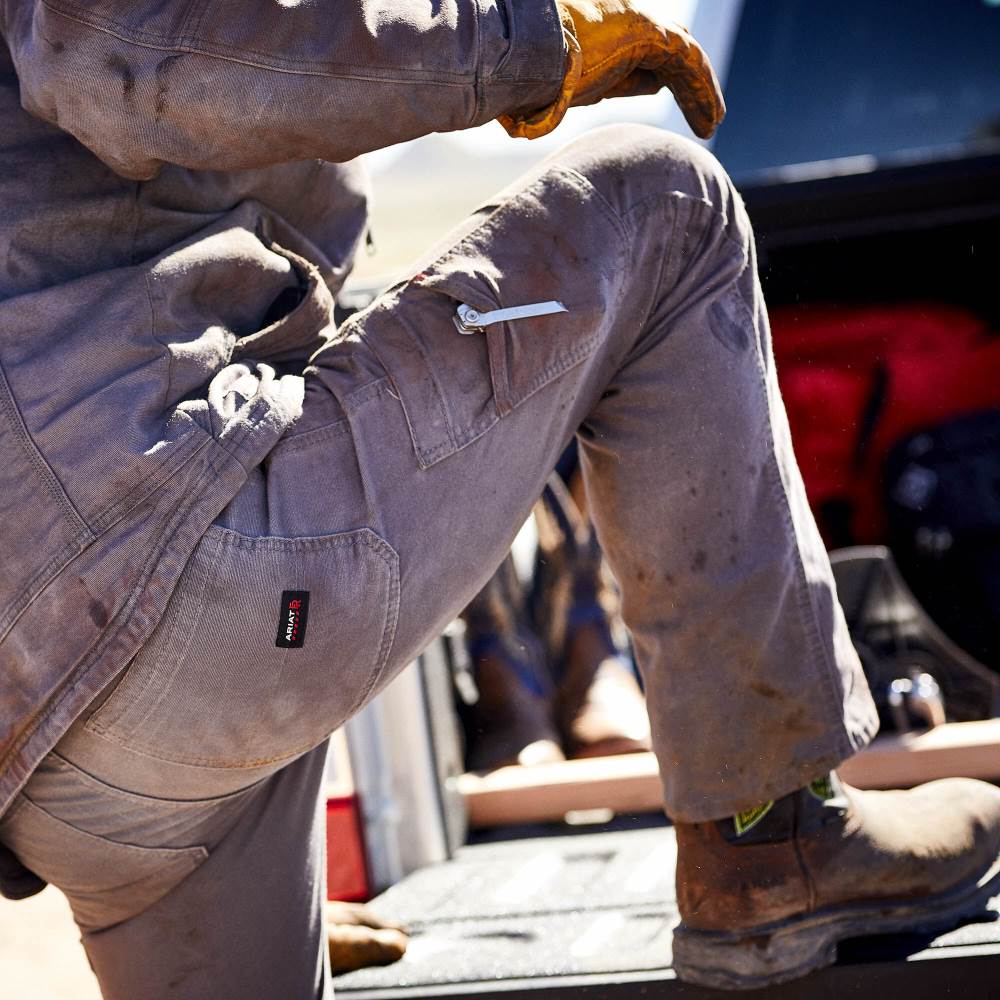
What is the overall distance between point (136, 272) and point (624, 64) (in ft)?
1.65

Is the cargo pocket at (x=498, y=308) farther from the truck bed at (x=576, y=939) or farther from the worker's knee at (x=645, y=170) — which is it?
the truck bed at (x=576, y=939)

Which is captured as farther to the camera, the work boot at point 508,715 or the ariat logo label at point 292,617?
the work boot at point 508,715

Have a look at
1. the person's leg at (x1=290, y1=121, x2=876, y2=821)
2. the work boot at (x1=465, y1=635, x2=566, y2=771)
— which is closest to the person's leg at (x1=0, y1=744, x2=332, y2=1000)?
the person's leg at (x1=290, y1=121, x2=876, y2=821)

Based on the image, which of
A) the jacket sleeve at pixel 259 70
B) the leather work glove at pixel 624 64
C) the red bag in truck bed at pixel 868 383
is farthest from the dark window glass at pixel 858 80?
the jacket sleeve at pixel 259 70

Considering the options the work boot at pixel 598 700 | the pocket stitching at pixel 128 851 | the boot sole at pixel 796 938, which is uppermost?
the pocket stitching at pixel 128 851

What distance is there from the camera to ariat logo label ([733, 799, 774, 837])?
133cm

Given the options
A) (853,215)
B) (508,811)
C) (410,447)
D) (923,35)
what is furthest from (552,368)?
(923,35)

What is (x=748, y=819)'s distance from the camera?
1.33 m

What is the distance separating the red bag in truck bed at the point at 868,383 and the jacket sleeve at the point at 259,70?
5.42 ft

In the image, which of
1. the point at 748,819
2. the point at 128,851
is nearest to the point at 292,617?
the point at 128,851

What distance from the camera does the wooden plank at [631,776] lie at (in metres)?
2.00

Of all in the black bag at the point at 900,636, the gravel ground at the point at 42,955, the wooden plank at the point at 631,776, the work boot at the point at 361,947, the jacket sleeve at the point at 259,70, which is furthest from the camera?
the gravel ground at the point at 42,955

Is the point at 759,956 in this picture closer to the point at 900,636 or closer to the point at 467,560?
the point at 467,560

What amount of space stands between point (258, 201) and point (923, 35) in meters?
2.11
